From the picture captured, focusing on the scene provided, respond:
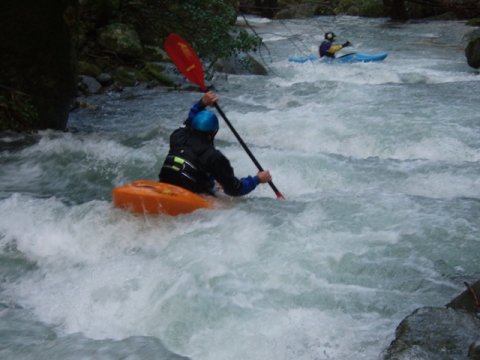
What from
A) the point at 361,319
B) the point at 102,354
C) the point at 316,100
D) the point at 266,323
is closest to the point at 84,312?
the point at 102,354

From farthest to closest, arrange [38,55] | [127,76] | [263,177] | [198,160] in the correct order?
[127,76] < [38,55] < [263,177] < [198,160]

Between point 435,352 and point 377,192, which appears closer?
point 435,352

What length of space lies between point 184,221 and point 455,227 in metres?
1.95

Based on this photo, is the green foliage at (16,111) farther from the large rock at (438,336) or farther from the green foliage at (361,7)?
the green foliage at (361,7)

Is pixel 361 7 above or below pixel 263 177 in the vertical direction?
above

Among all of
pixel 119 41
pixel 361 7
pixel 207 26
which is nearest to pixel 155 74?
pixel 119 41

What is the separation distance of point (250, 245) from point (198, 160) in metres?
0.76

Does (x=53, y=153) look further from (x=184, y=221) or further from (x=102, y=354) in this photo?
(x=102, y=354)

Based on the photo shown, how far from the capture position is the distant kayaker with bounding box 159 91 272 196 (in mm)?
4004

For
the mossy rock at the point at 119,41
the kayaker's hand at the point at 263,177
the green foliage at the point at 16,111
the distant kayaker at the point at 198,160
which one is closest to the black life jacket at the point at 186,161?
the distant kayaker at the point at 198,160

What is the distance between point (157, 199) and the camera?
12.9 ft

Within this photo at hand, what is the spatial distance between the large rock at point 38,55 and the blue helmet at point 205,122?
309 cm

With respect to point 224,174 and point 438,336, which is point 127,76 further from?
point 438,336

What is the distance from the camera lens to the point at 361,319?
295 centimetres
